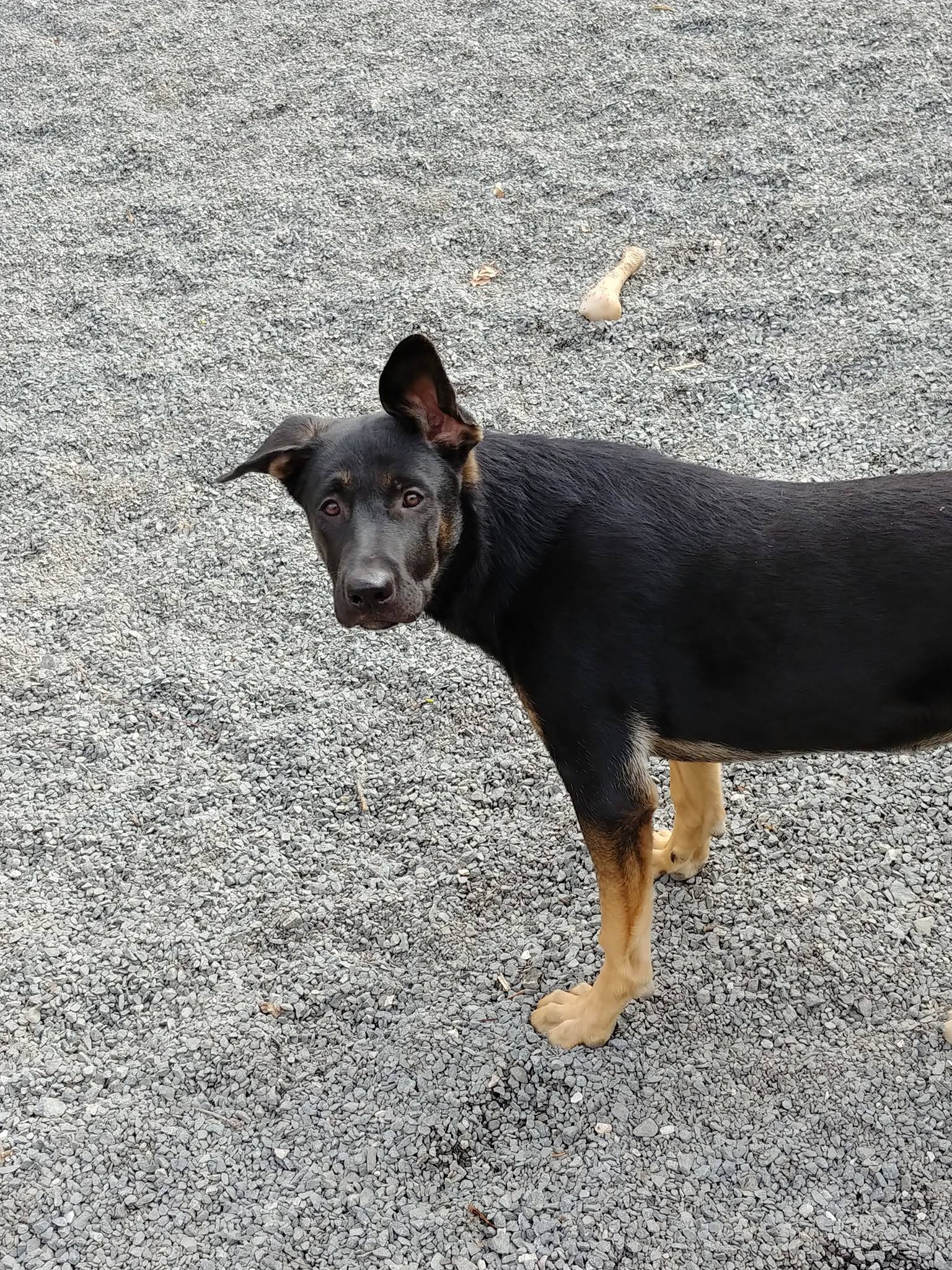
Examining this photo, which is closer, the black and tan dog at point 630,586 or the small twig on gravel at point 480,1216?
the black and tan dog at point 630,586

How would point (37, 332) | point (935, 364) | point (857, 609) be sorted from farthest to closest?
point (37, 332), point (935, 364), point (857, 609)

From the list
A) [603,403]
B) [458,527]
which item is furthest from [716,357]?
[458,527]

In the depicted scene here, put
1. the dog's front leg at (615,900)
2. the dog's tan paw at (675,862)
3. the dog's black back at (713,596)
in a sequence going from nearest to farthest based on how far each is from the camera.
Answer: the dog's black back at (713,596)
the dog's front leg at (615,900)
the dog's tan paw at (675,862)

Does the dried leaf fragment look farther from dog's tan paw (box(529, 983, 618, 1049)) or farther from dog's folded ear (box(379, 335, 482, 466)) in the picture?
dog's tan paw (box(529, 983, 618, 1049))

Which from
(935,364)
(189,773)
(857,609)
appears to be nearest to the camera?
(857,609)

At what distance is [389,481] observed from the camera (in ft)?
11.4

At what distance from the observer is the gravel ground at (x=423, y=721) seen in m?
3.59

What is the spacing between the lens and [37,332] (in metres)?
7.35

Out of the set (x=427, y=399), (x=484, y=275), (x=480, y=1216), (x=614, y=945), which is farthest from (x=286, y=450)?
(x=484, y=275)

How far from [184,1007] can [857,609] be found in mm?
2633

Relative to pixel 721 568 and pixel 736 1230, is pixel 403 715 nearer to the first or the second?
pixel 721 568

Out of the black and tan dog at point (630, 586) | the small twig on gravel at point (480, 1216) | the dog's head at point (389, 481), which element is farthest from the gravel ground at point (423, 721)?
the dog's head at point (389, 481)

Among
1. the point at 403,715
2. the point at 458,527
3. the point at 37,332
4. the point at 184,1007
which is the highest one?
the point at 458,527

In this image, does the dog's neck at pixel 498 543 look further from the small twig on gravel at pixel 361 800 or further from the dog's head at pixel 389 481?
the small twig on gravel at pixel 361 800
